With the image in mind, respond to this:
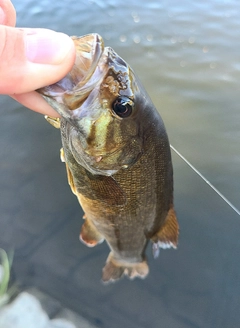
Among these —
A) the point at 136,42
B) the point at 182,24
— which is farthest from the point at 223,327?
the point at 182,24

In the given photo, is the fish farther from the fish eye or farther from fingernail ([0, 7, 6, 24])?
fingernail ([0, 7, 6, 24])

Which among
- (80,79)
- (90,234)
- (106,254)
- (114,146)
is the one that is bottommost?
(106,254)

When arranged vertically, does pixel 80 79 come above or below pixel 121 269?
above

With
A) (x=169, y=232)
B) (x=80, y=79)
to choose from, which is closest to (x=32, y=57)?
(x=80, y=79)

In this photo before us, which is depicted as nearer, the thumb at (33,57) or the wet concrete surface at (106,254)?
the thumb at (33,57)

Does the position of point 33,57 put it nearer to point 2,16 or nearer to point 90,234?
point 2,16

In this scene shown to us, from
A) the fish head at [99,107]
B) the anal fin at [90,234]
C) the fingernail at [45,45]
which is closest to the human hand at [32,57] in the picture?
the fingernail at [45,45]

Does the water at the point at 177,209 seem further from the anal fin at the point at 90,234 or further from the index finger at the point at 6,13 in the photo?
the index finger at the point at 6,13
